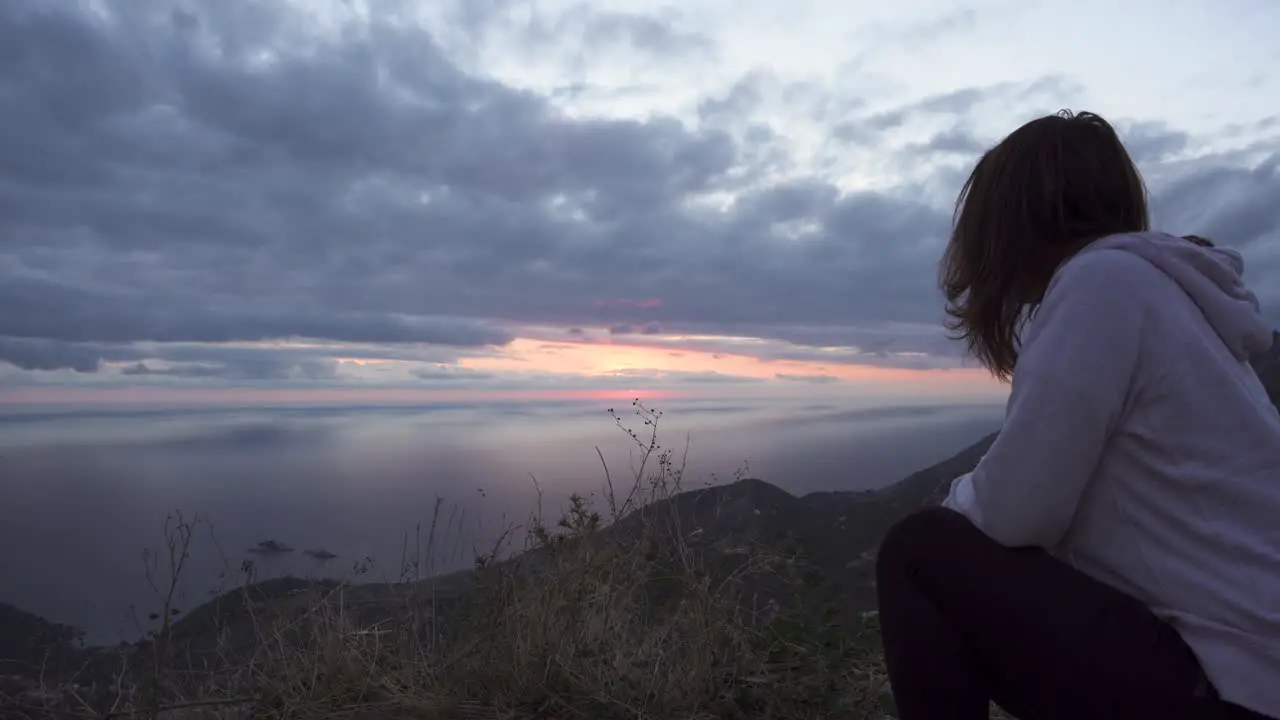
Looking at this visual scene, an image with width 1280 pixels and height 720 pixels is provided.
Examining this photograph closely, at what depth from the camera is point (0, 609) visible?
4.44 metres

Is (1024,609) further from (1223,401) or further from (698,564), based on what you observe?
(698,564)

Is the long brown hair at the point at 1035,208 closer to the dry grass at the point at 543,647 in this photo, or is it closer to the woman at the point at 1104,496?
the woman at the point at 1104,496

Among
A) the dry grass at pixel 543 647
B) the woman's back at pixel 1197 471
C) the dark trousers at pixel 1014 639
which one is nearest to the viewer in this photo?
the woman's back at pixel 1197 471

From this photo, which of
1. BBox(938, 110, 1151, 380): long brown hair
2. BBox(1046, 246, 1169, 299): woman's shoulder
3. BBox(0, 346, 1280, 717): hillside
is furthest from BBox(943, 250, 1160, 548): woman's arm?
BBox(0, 346, 1280, 717): hillside

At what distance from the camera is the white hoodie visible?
1446 millimetres

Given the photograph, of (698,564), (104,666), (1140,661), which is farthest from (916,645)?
(104,666)

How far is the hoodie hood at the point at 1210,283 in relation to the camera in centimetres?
156

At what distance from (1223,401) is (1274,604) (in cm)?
33

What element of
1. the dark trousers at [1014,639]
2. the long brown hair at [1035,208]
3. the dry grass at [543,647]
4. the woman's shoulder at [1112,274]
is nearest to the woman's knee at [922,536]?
the dark trousers at [1014,639]

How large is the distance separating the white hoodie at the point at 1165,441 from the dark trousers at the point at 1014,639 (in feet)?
0.18

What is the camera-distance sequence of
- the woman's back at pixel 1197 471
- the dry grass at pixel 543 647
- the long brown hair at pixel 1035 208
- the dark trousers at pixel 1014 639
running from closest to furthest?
the woman's back at pixel 1197 471
the dark trousers at pixel 1014 639
the long brown hair at pixel 1035 208
the dry grass at pixel 543 647

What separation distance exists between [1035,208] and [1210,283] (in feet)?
1.28

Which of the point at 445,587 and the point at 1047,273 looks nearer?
the point at 1047,273

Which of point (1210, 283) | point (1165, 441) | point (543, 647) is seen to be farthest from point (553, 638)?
point (1210, 283)
